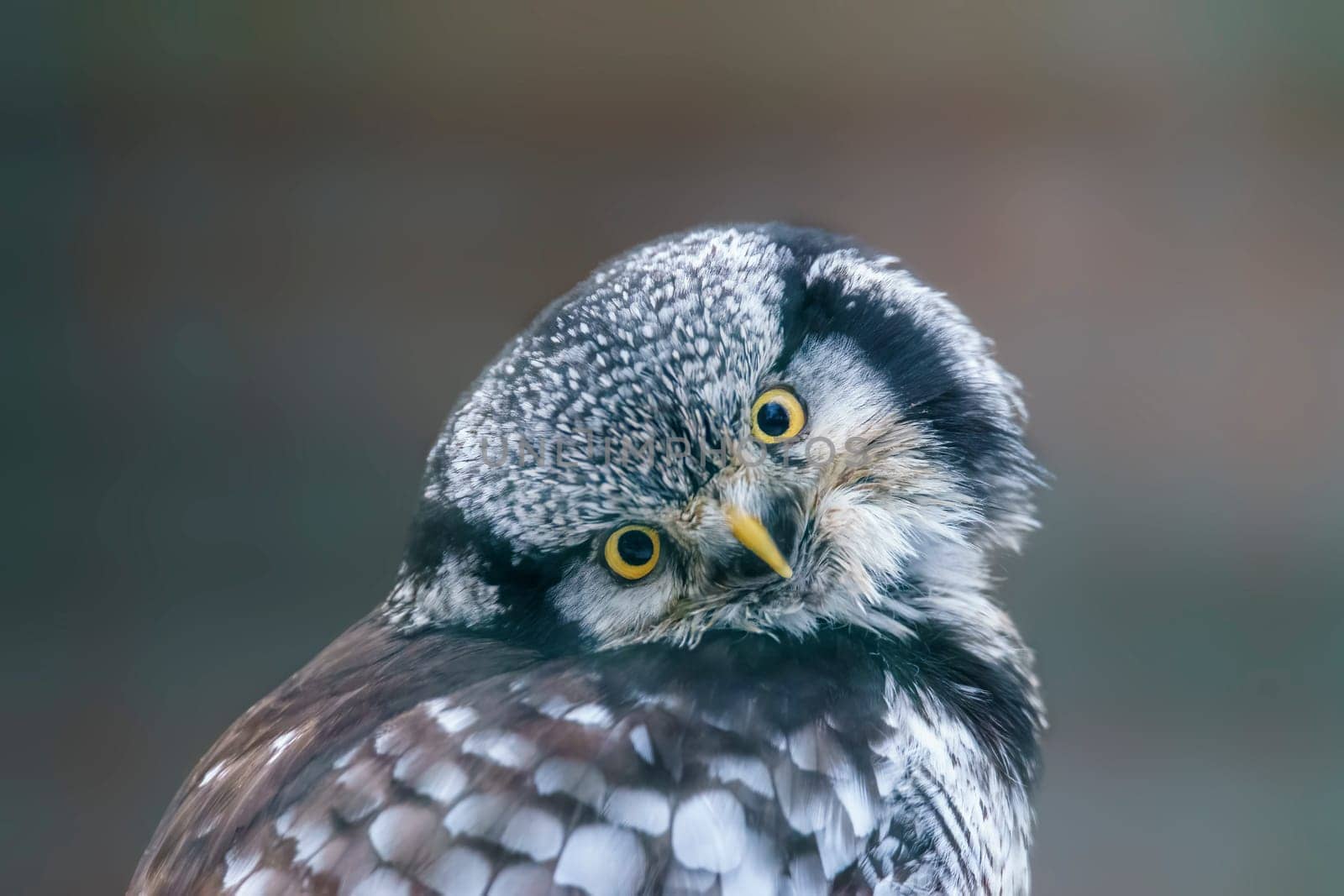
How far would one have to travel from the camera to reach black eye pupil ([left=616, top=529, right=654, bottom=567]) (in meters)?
0.89

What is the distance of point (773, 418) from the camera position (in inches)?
35.3

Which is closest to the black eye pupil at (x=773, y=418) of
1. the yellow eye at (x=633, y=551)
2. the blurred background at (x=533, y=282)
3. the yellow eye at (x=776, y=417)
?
the yellow eye at (x=776, y=417)

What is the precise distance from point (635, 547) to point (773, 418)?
0.16 metres

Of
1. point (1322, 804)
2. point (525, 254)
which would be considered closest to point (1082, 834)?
point (1322, 804)

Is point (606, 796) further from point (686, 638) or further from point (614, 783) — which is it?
point (686, 638)

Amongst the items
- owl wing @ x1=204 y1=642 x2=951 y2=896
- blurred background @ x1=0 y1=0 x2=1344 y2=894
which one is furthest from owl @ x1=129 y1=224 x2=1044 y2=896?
blurred background @ x1=0 y1=0 x2=1344 y2=894

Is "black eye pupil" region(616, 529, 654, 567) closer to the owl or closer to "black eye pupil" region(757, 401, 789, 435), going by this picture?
the owl

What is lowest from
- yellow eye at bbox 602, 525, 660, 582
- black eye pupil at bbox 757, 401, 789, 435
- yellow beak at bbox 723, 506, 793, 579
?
yellow eye at bbox 602, 525, 660, 582

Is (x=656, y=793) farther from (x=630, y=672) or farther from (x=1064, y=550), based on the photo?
(x=1064, y=550)

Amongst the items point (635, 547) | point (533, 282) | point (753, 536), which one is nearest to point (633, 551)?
point (635, 547)

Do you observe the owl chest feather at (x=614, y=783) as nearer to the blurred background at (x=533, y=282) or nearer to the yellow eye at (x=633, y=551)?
the yellow eye at (x=633, y=551)

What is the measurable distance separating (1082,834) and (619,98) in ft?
4.96

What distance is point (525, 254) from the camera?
1817 millimetres

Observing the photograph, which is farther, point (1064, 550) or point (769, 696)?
point (1064, 550)
